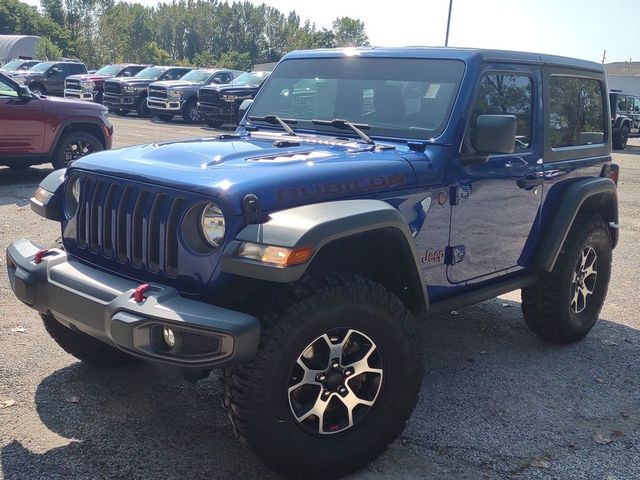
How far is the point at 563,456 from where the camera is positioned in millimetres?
3498

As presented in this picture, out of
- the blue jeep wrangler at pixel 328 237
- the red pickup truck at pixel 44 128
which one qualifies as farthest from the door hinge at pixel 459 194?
the red pickup truck at pixel 44 128

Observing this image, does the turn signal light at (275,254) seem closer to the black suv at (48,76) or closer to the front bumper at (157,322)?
the front bumper at (157,322)

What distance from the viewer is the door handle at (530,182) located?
4.32 metres

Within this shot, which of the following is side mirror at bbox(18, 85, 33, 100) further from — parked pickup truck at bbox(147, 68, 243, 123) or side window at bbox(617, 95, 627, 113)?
side window at bbox(617, 95, 627, 113)

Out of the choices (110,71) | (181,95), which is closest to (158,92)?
(181,95)

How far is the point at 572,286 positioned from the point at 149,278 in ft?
9.86

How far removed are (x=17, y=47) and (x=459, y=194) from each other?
6897 centimetres

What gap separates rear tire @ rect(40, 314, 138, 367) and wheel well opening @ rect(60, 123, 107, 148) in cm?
729

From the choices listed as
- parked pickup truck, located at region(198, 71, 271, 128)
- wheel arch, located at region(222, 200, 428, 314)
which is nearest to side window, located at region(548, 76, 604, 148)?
wheel arch, located at region(222, 200, 428, 314)

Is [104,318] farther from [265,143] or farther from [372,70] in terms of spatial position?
[372,70]

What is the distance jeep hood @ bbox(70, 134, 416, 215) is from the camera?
119 inches

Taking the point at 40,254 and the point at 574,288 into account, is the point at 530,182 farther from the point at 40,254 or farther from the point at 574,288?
the point at 40,254

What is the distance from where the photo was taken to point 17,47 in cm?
6444

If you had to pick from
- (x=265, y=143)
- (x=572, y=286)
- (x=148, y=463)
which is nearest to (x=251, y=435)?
(x=148, y=463)
